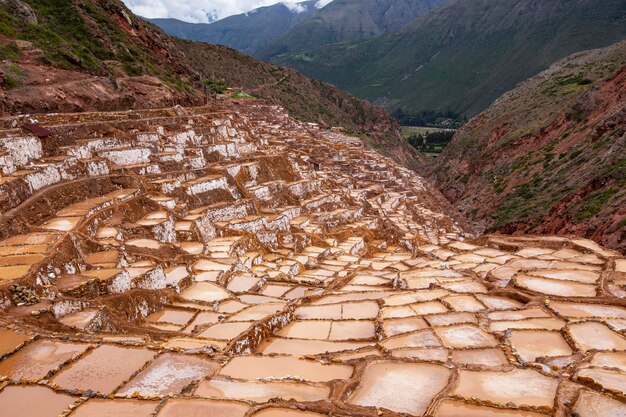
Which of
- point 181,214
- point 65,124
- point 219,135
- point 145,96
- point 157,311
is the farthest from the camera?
point 145,96

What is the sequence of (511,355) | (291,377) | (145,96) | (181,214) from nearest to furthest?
(291,377) < (511,355) < (181,214) < (145,96)

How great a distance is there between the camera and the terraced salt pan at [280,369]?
7.28m

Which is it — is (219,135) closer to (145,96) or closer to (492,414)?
(145,96)

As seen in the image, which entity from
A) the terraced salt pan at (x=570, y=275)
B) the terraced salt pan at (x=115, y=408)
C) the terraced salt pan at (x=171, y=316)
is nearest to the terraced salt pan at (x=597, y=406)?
the terraced salt pan at (x=115, y=408)

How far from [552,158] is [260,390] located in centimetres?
4113

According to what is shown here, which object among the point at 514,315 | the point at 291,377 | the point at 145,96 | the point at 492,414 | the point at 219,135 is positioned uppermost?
the point at 145,96

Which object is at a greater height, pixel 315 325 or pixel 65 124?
pixel 65 124

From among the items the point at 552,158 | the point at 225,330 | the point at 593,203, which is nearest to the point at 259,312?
the point at 225,330

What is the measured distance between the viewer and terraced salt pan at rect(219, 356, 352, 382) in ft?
23.9

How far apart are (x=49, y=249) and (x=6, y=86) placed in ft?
52.0

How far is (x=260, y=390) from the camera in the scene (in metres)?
6.60

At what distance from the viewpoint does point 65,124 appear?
20016mm

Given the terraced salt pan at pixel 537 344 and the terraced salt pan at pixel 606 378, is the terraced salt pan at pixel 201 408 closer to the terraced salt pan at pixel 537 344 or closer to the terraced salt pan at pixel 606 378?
the terraced salt pan at pixel 606 378

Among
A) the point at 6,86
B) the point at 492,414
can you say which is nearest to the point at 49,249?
the point at 492,414
